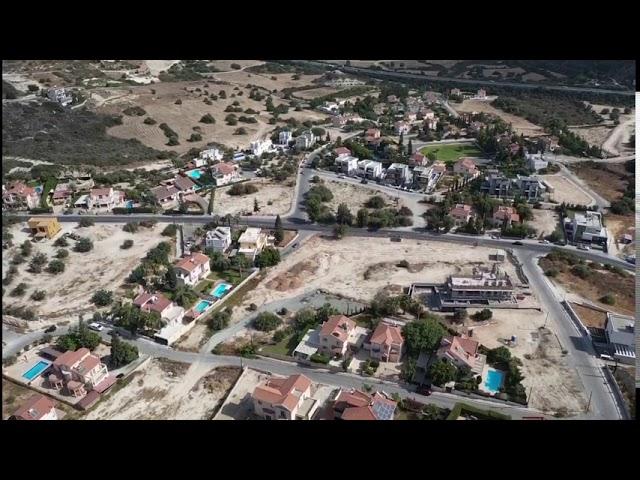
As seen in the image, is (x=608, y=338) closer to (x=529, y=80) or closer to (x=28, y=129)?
(x=28, y=129)

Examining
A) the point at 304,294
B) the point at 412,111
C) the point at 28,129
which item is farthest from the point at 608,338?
the point at 28,129

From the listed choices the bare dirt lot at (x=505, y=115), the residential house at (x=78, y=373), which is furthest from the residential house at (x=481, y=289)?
the bare dirt lot at (x=505, y=115)

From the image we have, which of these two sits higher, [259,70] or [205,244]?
[259,70]

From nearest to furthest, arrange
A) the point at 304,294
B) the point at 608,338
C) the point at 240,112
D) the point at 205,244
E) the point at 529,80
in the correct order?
the point at 608,338 → the point at 304,294 → the point at 205,244 → the point at 240,112 → the point at 529,80

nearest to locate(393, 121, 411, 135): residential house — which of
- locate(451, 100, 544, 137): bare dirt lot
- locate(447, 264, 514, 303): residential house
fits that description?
locate(451, 100, 544, 137): bare dirt lot

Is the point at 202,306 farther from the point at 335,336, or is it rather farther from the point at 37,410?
the point at 37,410

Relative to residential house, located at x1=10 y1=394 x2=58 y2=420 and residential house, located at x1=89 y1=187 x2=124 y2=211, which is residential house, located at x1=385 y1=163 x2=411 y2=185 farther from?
residential house, located at x1=10 y1=394 x2=58 y2=420
